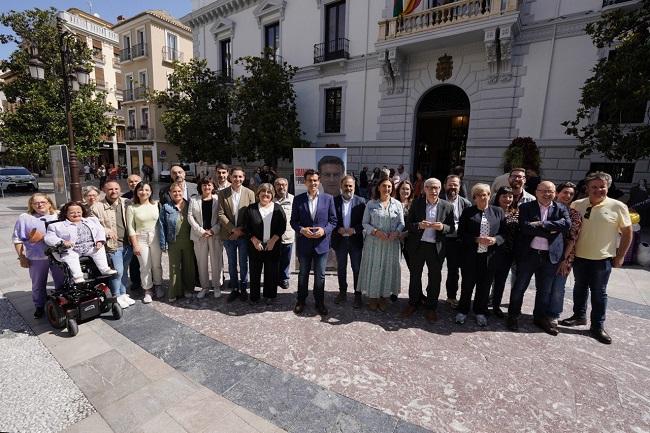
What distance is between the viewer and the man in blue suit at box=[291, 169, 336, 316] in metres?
4.43

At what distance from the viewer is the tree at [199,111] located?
16672 millimetres

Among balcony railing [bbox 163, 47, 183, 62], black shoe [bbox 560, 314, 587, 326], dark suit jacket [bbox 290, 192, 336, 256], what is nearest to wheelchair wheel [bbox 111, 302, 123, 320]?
dark suit jacket [bbox 290, 192, 336, 256]

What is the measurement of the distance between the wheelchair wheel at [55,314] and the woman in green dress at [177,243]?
1268 mm

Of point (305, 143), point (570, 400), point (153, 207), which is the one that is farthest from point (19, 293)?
point (305, 143)

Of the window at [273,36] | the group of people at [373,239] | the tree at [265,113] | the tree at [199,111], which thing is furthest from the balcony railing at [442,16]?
the group of people at [373,239]

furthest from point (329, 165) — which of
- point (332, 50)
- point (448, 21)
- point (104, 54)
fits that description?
point (104, 54)

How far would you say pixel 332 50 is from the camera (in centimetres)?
1627

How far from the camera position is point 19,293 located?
5035 millimetres

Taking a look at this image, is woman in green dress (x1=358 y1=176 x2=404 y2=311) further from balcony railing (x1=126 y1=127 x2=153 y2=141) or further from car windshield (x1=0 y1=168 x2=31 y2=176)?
balcony railing (x1=126 y1=127 x2=153 y2=141)

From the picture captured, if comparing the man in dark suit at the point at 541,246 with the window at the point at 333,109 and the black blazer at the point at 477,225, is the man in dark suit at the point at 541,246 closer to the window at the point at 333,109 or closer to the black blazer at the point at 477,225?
the black blazer at the point at 477,225

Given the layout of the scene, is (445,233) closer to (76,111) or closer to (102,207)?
(102,207)

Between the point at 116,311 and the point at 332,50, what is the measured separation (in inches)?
621

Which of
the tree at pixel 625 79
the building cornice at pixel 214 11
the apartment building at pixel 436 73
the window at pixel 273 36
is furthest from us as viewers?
the building cornice at pixel 214 11

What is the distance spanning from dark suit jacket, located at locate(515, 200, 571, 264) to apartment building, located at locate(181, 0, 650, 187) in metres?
9.57
